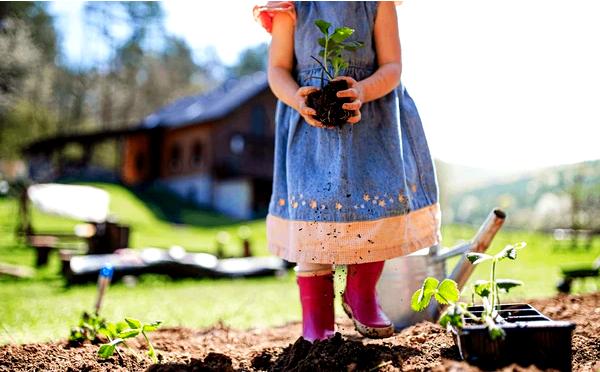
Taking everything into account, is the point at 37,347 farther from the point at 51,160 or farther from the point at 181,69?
the point at 181,69

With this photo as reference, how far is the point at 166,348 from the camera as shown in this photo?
2463mm

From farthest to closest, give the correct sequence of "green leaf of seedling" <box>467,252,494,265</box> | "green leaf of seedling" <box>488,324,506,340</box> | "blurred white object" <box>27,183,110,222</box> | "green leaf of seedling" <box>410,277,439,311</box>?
1. "blurred white object" <box>27,183,110,222</box>
2. "green leaf of seedling" <box>410,277,439,311</box>
3. "green leaf of seedling" <box>467,252,494,265</box>
4. "green leaf of seedling" <box>488,324,506,340</box>

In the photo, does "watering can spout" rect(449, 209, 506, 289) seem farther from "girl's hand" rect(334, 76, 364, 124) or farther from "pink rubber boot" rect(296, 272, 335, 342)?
"girl's hand" rect(334, 76, 364, 124)

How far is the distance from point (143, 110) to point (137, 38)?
8638mm

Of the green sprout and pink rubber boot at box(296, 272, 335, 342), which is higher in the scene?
the green sprout

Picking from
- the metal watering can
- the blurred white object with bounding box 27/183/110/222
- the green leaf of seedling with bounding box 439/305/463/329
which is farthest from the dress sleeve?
the blurred white object with bounding box 27/183/110/222

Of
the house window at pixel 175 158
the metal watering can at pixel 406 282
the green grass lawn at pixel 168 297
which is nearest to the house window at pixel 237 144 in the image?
the house window at pixel 175 158

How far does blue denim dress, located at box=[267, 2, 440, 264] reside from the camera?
2189mm

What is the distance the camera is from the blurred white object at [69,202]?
17.7 metres

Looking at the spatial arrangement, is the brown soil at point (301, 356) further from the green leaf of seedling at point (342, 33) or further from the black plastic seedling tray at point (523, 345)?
the green leaf of seedling at point (342, 33)

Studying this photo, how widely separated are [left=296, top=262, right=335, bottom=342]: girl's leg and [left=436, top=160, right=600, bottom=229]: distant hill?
598cm

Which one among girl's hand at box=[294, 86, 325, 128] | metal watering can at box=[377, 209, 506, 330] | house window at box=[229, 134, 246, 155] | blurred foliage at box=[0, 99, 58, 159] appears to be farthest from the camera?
blurred foliage at box=[0, 99, 58, 159]

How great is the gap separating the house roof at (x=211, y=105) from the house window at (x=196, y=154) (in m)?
1.10

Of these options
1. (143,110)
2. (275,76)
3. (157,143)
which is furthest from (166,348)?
(143,110)
